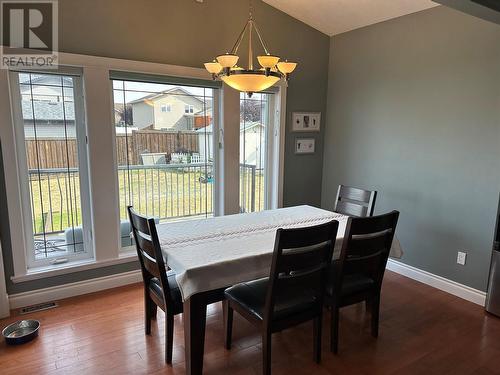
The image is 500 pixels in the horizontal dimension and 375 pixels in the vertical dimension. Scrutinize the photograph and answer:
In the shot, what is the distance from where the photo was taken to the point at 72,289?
292 cm

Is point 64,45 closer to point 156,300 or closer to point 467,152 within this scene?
point 156,300

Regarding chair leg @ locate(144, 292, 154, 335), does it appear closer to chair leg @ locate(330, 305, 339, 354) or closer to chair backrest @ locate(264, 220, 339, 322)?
chair backrest @ locate(264, 220, 339, 322)

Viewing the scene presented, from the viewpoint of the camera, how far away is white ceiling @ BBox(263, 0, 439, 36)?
3.14 meters

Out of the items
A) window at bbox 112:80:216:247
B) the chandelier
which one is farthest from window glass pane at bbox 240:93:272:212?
the chandelier

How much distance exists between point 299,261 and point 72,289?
2131 mm

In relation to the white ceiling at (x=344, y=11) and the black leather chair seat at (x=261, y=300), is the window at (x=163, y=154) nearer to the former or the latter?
the white ceiling at (x=344, y=11)

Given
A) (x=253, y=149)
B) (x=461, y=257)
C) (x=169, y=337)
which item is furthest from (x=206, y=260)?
(x=461, y=257)

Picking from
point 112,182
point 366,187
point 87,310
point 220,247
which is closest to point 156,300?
point 220,247

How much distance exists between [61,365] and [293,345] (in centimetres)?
145

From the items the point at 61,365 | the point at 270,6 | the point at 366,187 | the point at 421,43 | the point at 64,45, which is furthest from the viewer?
the point at 366,187

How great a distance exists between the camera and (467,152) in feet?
9.56

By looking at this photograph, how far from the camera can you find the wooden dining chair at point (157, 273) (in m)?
1.92

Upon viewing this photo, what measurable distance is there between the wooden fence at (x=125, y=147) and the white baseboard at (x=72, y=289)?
1.01m

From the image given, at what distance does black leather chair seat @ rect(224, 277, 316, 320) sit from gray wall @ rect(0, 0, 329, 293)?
4.99ft
